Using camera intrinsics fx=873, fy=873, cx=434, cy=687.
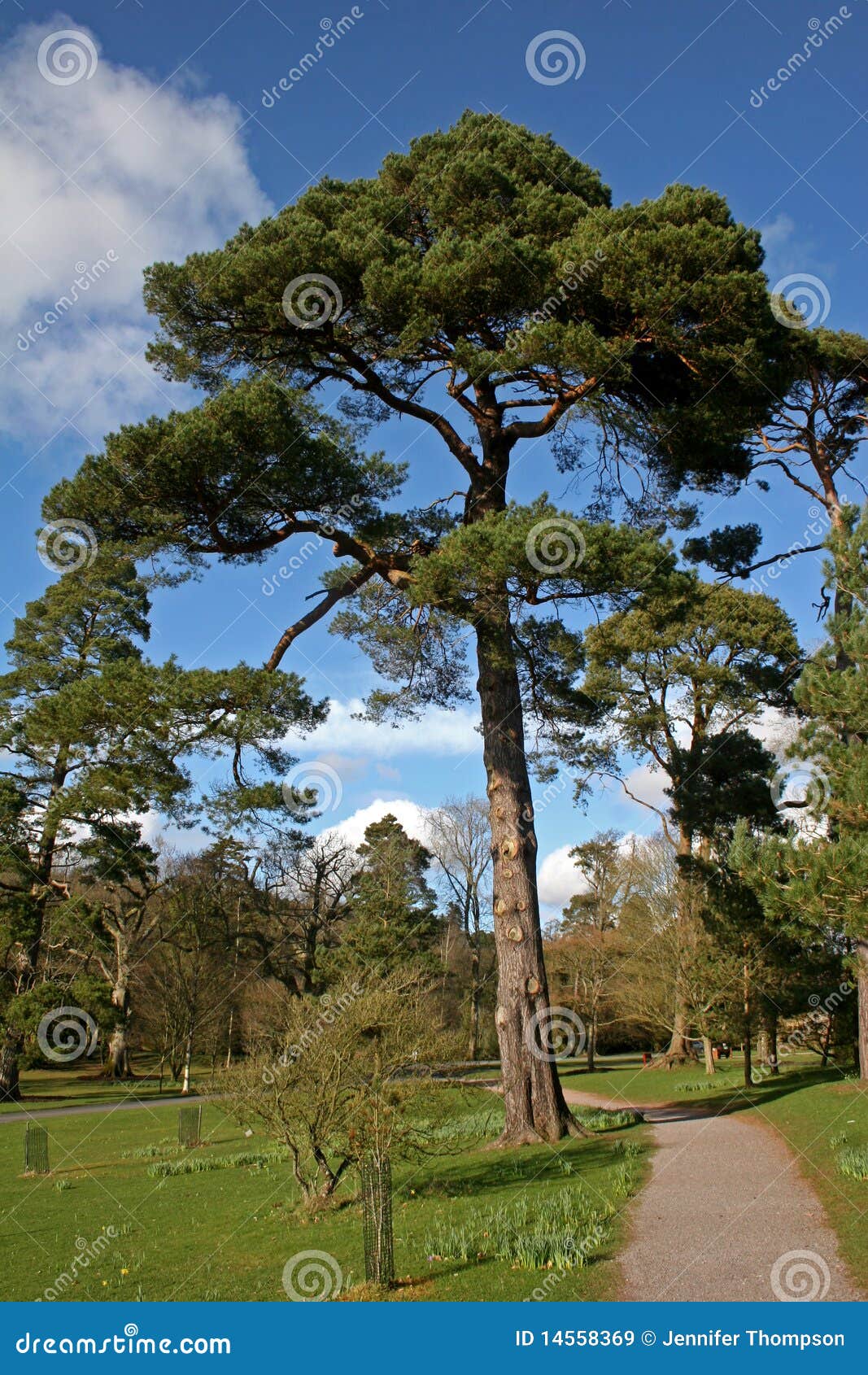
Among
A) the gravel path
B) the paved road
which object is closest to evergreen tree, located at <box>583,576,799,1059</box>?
the gravel path

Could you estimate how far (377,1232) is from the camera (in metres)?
6.09

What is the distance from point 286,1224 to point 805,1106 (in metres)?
10.7

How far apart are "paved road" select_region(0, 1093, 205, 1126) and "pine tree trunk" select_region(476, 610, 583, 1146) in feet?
53.1

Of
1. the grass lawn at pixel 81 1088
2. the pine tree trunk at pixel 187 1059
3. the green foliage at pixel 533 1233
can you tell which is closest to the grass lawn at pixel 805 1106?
the green foliage at pixel 533 1233

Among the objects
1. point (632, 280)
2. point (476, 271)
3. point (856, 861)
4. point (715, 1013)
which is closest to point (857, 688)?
point (856, 861)

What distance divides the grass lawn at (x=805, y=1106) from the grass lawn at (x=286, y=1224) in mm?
1904

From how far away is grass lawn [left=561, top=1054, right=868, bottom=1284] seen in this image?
25.1 ft

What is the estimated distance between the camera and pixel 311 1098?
8.41m

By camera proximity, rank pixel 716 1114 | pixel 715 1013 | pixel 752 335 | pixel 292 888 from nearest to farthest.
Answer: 1. pixel 752 335
2. pixel 716 1114
3. pixel 715 1013
4. pixel 292 888

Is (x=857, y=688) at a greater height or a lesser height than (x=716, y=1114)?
greater

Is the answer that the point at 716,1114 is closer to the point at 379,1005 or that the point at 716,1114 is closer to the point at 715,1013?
the point at 715,1013

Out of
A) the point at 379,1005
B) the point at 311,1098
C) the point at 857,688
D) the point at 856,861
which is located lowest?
the point at 311,1098

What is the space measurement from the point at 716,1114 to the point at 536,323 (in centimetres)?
1475

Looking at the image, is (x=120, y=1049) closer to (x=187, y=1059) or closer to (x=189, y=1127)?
(x=187, y=1059)
